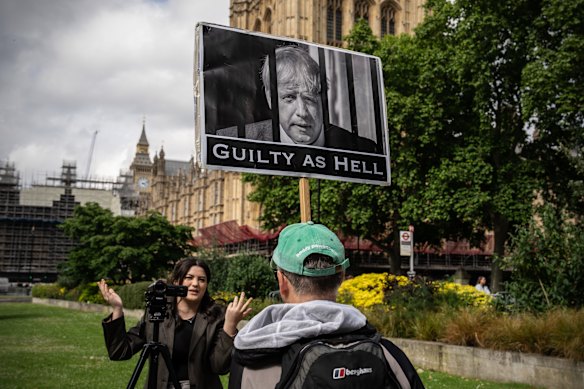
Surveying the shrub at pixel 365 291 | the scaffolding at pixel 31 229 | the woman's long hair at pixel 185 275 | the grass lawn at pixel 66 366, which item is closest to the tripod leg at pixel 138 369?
the woman's long hair at pixel 185 275

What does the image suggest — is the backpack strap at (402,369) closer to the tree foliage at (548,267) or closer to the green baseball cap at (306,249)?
the green baseball cap at (306,249)

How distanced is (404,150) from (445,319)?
15.5 m

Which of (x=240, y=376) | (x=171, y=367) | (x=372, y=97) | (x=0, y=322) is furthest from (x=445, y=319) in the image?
(x=0, y=322)

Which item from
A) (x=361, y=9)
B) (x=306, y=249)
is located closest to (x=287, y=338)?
(x=306, y=249)

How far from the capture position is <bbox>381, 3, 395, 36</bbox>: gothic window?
56906 millimetres

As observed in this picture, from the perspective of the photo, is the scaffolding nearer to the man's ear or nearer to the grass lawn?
the grass lawn

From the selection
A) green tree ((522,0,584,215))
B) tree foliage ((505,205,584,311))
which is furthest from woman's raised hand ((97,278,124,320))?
green tree ((522,0,584,215))

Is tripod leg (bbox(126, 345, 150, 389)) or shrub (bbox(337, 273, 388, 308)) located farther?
shrub (bbox(337, 273, 388, 308))

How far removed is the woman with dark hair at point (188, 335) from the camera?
12.1ft

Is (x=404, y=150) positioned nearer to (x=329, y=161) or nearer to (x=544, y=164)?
(x=544, y=164)

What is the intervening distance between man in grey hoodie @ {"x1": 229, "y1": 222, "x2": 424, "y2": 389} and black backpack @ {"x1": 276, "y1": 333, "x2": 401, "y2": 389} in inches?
1.4

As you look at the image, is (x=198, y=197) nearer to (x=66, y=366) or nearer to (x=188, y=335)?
(x=66, y=366)

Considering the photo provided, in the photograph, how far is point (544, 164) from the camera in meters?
24.4

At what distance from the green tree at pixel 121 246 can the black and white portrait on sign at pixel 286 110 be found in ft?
93.1
